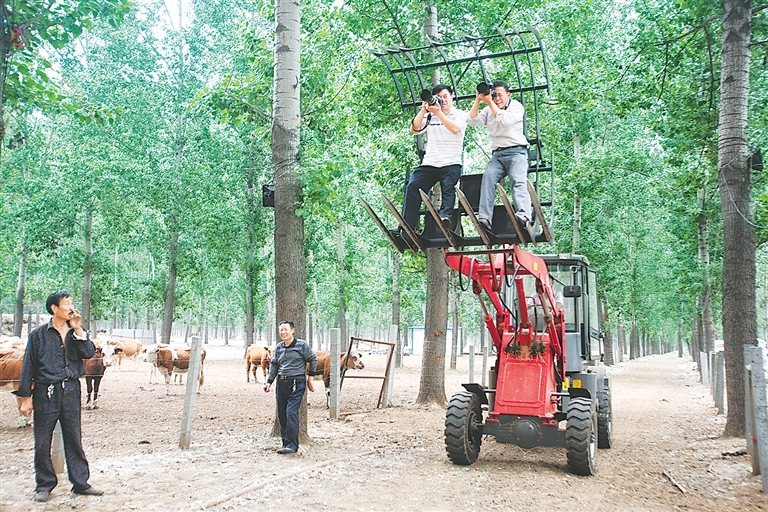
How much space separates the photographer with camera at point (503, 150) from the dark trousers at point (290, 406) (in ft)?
12.5

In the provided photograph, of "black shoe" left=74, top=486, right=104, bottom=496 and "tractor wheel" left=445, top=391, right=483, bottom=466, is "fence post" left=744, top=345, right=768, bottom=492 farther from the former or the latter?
"black shoe" left=74, top=486, right=104, bottom=496

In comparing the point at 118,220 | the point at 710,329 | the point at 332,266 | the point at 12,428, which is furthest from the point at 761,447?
the point at 332,266

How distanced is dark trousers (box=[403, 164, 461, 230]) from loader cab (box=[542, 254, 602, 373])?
11.9 feet

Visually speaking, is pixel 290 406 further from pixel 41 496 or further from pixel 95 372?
pixel 95 372

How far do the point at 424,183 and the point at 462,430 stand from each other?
3.29m

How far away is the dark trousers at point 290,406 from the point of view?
873cm

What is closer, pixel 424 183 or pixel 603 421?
pixel 424 183

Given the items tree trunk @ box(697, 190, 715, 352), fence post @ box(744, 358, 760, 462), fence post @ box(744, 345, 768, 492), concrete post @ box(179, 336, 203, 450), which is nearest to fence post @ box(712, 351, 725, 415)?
fence post @ box(744, 358, 760, 462)

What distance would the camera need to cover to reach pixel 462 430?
820cm

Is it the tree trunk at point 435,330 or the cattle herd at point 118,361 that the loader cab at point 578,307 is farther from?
the cattle herd at point 118,361

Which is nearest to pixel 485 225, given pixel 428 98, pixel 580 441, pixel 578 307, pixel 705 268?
pixel 428 98

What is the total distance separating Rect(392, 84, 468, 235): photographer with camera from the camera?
7469mm

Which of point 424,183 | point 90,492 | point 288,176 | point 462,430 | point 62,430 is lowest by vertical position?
point 90,492

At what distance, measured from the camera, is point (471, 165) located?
112 feet
